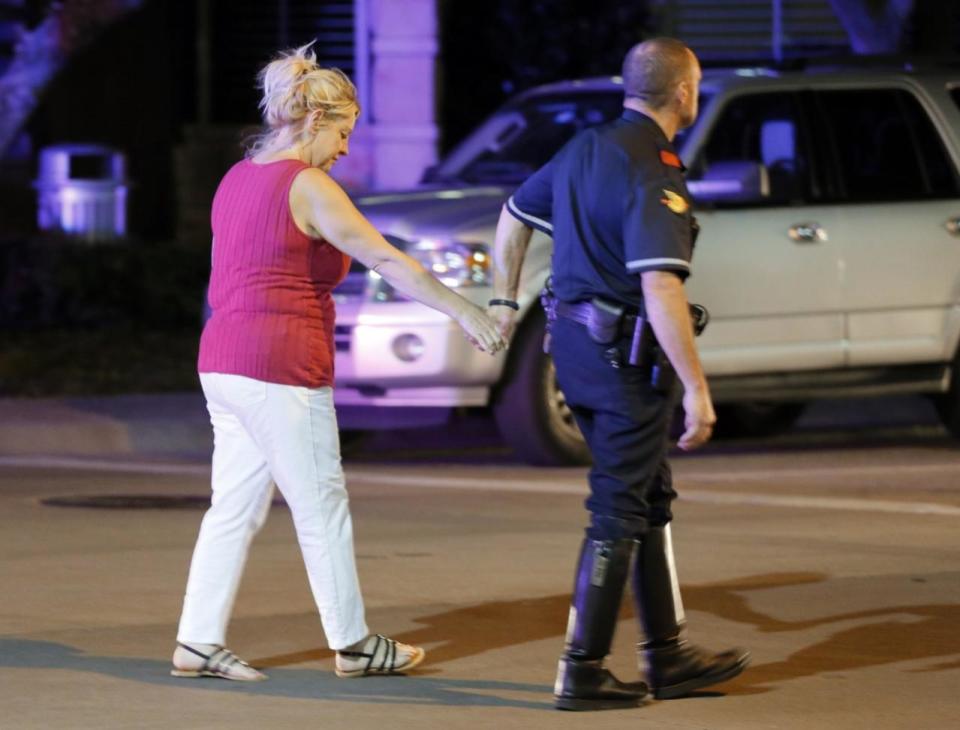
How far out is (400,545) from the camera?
8.87m

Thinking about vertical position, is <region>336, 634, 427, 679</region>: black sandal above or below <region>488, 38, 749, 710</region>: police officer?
below

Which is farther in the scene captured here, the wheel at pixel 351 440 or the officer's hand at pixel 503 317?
the wheel at pixel 351 440

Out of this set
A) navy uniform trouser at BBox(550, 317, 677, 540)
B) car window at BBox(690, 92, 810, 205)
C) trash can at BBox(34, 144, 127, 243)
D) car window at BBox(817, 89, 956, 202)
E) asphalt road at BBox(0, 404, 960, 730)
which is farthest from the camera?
trash can at BBox(34, 144, 127, 243)

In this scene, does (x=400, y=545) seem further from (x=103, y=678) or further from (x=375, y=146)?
(x=375, y=146)

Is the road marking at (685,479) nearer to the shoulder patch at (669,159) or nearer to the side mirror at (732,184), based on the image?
the side mirror at (732,184)

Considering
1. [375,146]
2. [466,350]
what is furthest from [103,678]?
[375,146]

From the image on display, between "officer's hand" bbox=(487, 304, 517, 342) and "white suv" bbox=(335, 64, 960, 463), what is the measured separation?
4335 mm

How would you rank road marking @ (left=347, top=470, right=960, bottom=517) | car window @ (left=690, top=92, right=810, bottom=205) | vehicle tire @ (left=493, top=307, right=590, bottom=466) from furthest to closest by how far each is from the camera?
car window @ (left=690, top=92, right=810, bottom=205)
vehicle tire @ (left=493, top=307, right=590, bottom=466)
road marking @ (left=347, top=470, right=960, bottom=517)

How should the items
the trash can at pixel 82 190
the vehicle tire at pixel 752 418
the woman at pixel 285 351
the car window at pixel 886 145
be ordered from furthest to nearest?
the trash can at pixel 82 190 → the vehicle tire at pixel 752 418 → the car window at pixel 886 145 → the woman at pixel 285 351

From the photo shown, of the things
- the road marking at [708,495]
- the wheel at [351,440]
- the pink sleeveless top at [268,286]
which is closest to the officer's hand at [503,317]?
the pink sleeveless top at [268,286]

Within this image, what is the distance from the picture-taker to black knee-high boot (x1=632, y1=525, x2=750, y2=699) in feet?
20.1

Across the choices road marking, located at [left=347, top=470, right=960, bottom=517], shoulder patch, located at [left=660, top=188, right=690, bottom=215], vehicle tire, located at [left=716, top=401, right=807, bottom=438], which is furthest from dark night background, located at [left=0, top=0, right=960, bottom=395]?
shoulder patch, located at [left=660, top=188, right=690, bottom=215]

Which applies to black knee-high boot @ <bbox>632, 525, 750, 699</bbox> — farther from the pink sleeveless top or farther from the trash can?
the trash can

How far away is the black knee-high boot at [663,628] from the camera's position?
20.1 ft
